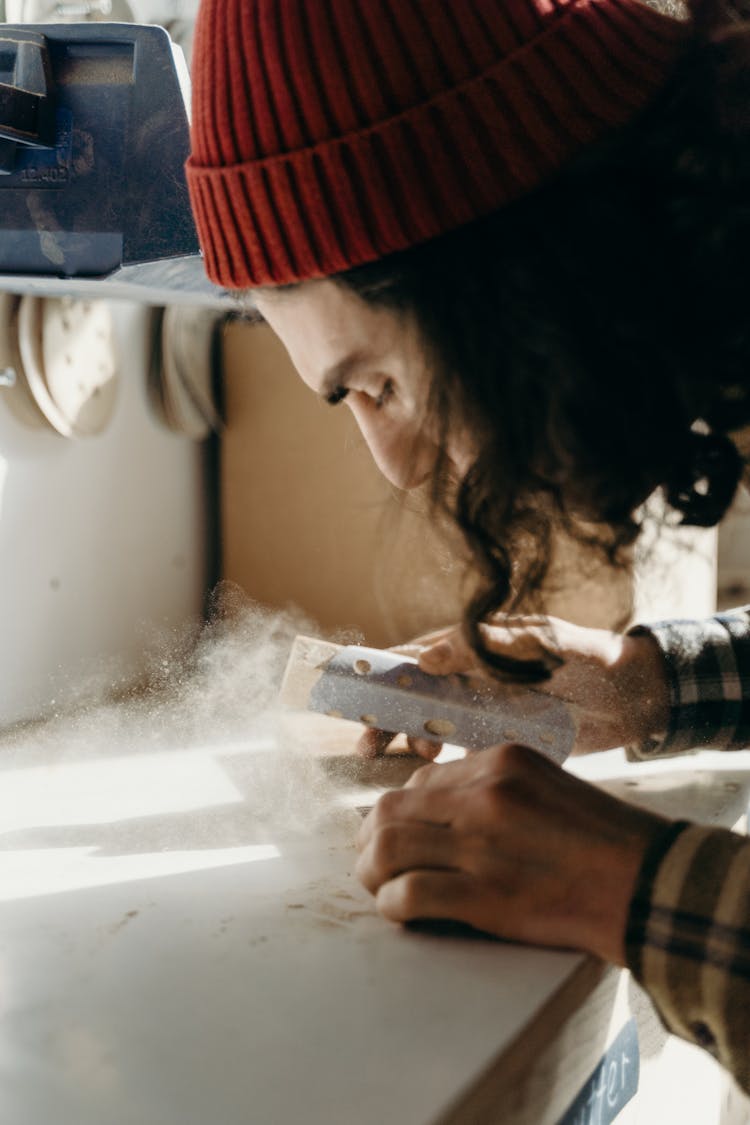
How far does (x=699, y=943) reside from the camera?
21.4 inches

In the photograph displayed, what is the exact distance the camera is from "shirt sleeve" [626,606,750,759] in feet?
3.07

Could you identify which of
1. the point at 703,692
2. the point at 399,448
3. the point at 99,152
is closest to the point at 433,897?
the point at 399,448

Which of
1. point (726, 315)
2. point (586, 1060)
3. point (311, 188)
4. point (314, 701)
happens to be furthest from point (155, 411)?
point (586, 1060)

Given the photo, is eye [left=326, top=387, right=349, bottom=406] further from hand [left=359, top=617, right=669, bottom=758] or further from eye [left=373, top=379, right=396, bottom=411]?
hand [left=359, top=617, right=669, bottom=758]

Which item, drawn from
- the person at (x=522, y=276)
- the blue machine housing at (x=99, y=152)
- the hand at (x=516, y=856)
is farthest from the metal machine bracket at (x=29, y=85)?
the hand at (x=516, y=856)

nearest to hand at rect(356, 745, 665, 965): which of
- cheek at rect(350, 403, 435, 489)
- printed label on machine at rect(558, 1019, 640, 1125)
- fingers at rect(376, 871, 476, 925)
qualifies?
fingers at rect(376, 871, 476, 925)

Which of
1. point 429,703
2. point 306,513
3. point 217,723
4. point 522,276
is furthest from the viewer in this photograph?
point 306,513

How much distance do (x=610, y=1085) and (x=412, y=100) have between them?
0.62 meters

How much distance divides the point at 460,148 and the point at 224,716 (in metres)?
0.67

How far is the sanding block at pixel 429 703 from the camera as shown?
0.89 meters

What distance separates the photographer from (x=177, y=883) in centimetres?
66

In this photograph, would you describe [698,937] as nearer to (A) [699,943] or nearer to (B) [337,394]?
(A) [699,943]

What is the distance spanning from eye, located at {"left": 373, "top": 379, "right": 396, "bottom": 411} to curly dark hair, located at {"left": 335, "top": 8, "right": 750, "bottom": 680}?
39 millimetres

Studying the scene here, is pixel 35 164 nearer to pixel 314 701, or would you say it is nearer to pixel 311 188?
pixel 311 188
